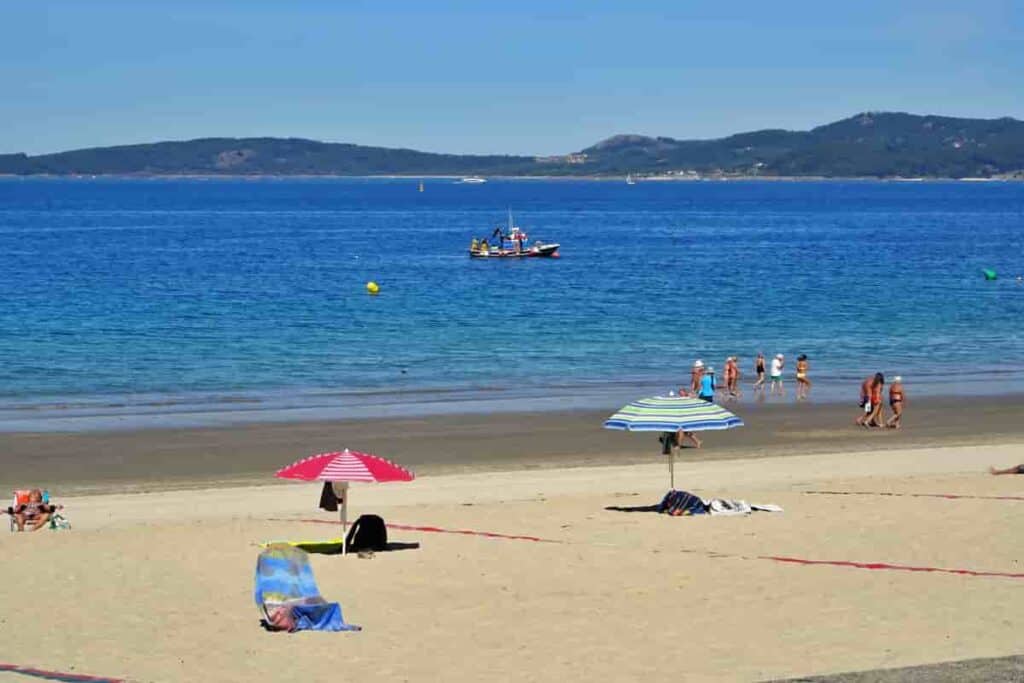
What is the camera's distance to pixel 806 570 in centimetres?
1923

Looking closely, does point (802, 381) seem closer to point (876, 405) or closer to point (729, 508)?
point (876, 405)

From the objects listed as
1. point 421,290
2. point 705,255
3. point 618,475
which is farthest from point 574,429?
point 705,255

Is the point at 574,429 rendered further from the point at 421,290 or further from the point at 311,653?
the point at 421,290

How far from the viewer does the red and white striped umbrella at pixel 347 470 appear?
20.3m

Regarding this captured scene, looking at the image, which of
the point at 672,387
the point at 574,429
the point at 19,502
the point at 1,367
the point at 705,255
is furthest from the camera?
the point at 705,255

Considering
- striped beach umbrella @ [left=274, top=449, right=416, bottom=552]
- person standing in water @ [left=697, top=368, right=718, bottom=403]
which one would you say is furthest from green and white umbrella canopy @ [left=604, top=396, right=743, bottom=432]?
person standing in water @ [left=697, top=368, right=718, bottom=403]

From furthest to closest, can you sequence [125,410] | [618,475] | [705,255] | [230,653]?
[705,255] → [125,410] → [618,475] → [230,653]

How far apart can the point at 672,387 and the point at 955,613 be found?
24.4m

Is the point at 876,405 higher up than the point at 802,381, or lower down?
higher up

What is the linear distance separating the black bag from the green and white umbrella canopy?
372 cm

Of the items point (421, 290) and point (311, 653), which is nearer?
point (311, 653)

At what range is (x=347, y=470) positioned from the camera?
20422 mm

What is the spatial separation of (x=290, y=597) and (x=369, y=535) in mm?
3769

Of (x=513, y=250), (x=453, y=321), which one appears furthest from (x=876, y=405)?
(x=513, y=250)
